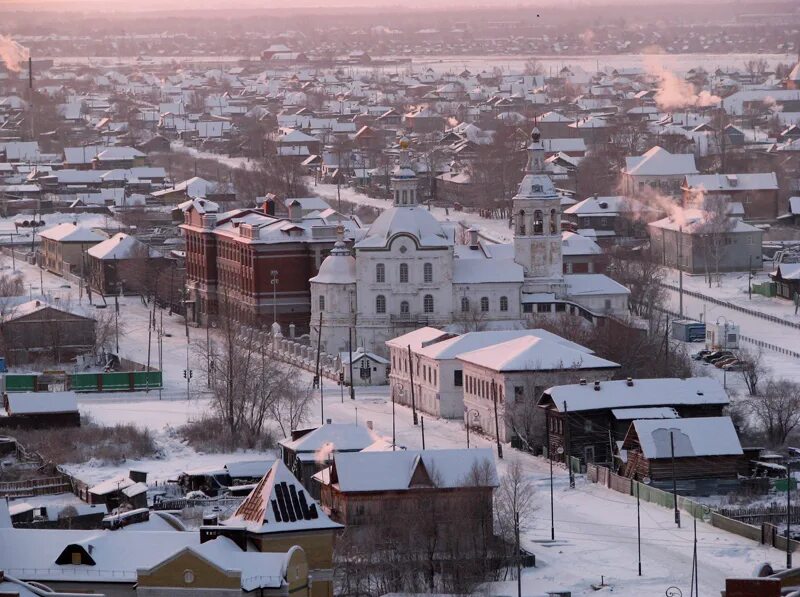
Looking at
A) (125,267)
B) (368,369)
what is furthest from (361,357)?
(125,267)

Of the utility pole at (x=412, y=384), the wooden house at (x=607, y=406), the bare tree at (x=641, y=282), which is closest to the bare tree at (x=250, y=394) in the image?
the utility pole at (x=412, y=384)

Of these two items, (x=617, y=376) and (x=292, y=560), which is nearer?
(x=292, y=560)

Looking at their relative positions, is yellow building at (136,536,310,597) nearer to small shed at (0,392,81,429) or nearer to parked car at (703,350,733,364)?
small shed at (0,392,81,429)

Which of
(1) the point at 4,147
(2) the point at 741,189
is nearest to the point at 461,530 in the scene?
(2) the point at 741,189

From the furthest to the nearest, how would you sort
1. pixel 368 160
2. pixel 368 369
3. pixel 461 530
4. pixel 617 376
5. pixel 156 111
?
pixel 156 111
pixel 368 160
pixel 368 369
pixel 617 376
pixel 461 530

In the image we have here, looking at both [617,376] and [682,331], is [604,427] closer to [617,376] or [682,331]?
[617,376]

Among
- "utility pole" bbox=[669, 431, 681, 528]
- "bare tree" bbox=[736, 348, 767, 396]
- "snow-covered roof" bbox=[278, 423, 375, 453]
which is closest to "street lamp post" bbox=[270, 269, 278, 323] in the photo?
"bare tree" bbox=[736, 348, 767, 396]

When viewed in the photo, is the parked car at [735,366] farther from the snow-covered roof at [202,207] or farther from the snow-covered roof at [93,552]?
the snow-covered roof at [93,552]
